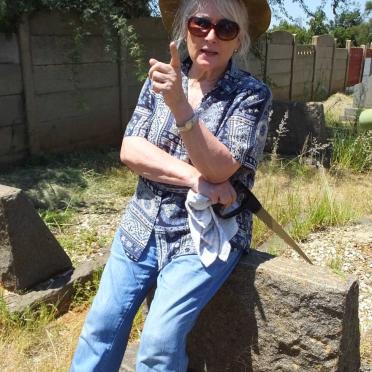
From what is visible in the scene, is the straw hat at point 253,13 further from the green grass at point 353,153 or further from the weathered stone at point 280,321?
the green grass at point 353,153

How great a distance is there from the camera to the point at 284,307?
6.32 feet

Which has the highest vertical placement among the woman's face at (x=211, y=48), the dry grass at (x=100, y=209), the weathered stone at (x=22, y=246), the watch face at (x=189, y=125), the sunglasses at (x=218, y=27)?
the sunglasses at (x=218, y=27)

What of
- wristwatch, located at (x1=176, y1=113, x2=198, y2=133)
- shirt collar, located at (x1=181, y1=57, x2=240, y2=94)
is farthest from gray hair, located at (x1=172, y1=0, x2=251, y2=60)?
wristwatch, located at (x1=176, y1=113, x2=198, y2=133)

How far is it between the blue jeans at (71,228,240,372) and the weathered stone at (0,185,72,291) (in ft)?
3.26

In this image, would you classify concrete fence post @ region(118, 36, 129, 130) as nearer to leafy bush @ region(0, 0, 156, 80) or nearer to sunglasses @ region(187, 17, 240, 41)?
leafy bush @ region(0, 0, 156, 80)

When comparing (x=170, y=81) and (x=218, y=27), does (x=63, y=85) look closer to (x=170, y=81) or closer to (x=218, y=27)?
(x=218, y=27)

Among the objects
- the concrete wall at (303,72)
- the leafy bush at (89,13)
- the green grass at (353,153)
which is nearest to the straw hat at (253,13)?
the leafy bush at (89,13)

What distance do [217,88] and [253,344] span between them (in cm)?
104

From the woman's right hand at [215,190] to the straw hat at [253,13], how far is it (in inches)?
27.0

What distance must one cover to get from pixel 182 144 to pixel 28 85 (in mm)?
4179

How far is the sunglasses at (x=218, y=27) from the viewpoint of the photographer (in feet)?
5.96

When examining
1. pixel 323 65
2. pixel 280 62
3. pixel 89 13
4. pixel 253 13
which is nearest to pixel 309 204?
pixel 253 13

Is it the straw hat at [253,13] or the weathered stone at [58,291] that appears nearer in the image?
the straw hat at [253,13]

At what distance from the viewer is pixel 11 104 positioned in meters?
5.48
